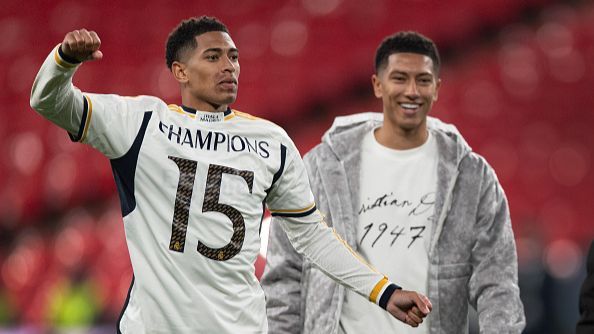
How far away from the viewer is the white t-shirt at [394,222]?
292 cm

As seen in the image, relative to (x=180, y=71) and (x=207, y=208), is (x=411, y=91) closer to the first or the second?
(x=180, y=71)

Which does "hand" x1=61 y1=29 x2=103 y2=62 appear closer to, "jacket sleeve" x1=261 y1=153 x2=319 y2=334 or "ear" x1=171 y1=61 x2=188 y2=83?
"ear" x1=171 y1=61 x2=188 y2=83

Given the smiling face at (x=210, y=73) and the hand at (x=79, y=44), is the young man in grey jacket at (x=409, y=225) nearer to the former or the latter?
the smiling face at (x=210, y=73)

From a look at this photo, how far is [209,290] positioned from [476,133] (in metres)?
5.38

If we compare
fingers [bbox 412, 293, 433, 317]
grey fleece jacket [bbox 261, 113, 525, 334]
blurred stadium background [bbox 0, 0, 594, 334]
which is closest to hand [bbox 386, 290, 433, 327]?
fingers [bbox 412, 293, 433, 317]

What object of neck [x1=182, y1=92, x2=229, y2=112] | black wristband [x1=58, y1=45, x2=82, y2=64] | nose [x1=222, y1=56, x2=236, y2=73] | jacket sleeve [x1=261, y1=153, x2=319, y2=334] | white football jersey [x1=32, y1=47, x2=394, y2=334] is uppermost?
nose [x1=222, y1=56, x2=236, y2=73]

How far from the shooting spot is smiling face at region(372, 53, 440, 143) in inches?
121

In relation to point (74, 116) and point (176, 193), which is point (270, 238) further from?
point (74, 116)

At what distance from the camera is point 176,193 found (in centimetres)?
232

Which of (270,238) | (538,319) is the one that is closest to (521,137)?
(538,319)

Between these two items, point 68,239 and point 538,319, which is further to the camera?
point 68,239

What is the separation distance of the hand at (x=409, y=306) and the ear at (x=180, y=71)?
808 millimetres

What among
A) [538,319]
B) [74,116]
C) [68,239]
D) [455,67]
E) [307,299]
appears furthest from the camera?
[455,67]

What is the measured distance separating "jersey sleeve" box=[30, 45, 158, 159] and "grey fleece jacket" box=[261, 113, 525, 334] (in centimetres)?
83
